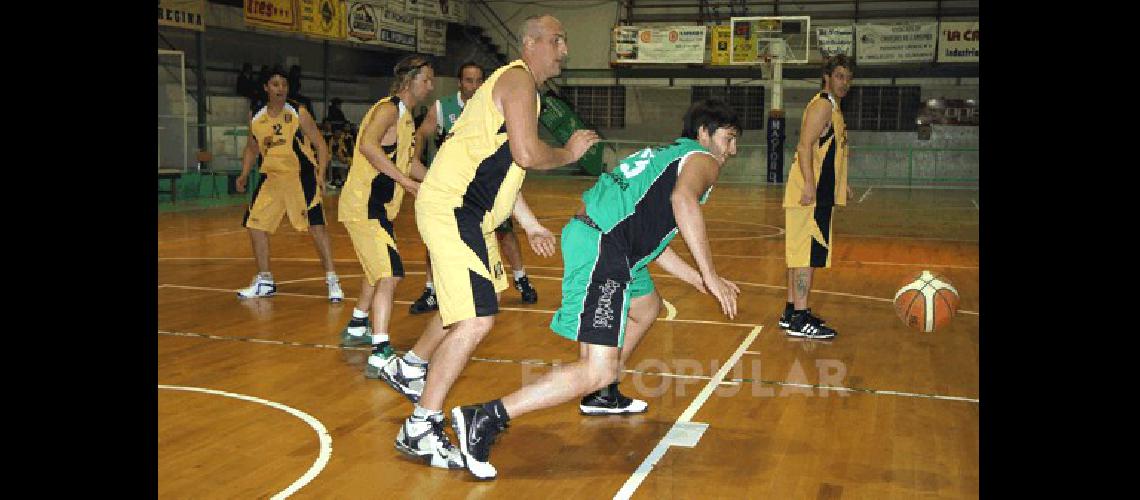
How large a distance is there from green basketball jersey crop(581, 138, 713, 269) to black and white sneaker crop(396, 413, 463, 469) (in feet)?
3.53

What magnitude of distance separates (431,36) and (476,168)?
24.0 metres

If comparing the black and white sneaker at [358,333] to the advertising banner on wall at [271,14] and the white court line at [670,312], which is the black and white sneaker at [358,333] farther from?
the advertising banner on wall at [271,14]

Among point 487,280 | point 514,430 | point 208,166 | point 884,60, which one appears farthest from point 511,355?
point 884,60

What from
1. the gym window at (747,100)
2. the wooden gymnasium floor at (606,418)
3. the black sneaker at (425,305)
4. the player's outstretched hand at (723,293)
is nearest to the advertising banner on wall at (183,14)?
the wooden gymnasium floor at (606,418)

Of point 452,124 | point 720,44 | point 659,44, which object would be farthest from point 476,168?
point 659,44

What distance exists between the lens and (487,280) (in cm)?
422

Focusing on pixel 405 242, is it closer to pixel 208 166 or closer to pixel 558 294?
pixel 558 294

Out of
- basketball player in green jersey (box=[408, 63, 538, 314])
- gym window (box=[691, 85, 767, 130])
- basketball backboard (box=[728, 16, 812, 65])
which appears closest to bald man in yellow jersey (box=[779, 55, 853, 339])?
basketball player in green jersey (box=[408, 63, 538, 314])

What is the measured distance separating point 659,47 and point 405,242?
1578 cm

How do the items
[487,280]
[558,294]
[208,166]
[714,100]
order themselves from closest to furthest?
[487,280] < [714,100] < [558,294] < [208,166]

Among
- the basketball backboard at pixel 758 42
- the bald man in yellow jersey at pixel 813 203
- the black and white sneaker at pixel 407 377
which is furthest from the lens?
the basketball backboard at pixel 758 42

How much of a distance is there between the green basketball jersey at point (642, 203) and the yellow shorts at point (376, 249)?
6.45 ft

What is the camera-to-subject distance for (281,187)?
8.59 metres

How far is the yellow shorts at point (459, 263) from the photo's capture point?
13.7 ft
